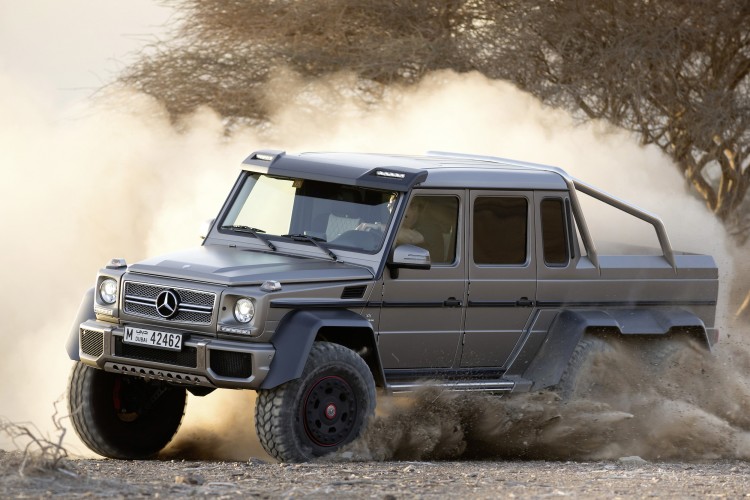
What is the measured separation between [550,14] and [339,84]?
127 inches

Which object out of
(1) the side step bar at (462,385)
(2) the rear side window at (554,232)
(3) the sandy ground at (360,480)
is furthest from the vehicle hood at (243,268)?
(2) the rear side window at (554,232)

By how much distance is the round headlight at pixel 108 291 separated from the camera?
9.09 m

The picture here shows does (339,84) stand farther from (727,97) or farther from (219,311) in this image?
(219,311)

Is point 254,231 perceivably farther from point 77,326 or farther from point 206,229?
point 77,326

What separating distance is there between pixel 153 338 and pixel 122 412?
0.94m

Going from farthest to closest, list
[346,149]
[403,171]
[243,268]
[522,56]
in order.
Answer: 1. [522,56]
2. [346,149]
3. [403,171]
4. [243,268]

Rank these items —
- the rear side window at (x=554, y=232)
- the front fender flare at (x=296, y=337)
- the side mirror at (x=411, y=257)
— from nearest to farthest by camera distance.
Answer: the front fender flare at (x=296, y=337) < the side mirror at (x=411, y=257) < the rear side window at (x=554, y=232)

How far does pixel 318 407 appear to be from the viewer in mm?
8750

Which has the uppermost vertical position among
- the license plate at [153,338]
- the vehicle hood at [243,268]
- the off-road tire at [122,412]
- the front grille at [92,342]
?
the vehicle hood at [243,268]

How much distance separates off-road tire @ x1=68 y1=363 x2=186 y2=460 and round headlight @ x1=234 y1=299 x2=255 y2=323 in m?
1.25

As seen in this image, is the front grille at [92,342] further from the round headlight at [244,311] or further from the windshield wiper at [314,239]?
the windshield wiper at [314,239]

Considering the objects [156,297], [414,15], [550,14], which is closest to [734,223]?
[550,14]

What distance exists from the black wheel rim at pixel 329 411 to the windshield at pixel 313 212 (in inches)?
40.1

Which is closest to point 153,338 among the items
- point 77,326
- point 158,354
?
point 158,354
